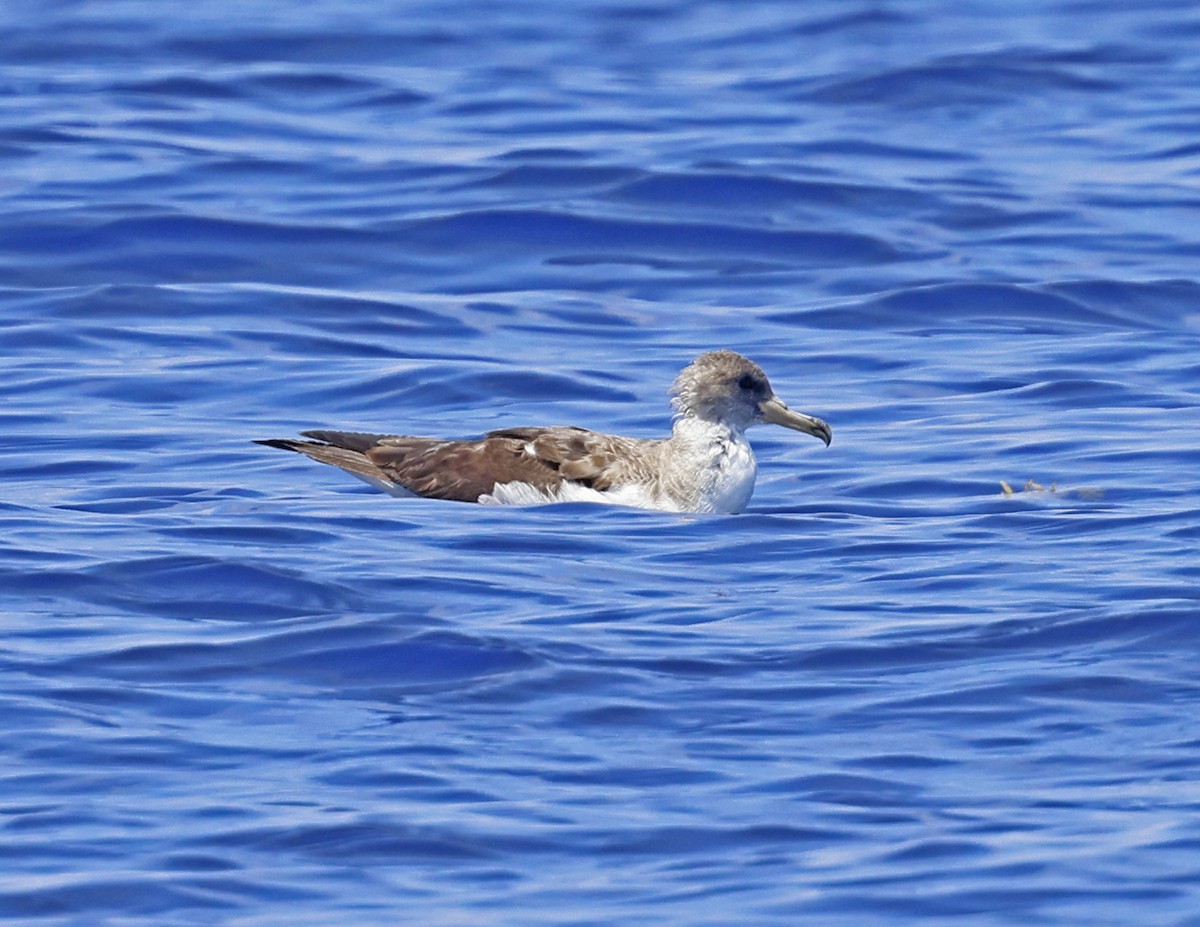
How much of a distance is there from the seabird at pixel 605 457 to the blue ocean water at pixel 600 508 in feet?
0.70

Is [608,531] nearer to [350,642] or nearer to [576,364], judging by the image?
[350,642]

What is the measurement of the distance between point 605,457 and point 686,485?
486 mm

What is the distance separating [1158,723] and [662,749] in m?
1.65

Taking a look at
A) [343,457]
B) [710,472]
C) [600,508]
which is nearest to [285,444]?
[343,457]

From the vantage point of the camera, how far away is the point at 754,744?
841 centimetres

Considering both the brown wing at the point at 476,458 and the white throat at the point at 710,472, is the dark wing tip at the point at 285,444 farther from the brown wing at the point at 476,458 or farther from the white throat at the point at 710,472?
the white throat at the point at 710,472

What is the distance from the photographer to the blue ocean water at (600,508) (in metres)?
7.57

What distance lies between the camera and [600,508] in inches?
498

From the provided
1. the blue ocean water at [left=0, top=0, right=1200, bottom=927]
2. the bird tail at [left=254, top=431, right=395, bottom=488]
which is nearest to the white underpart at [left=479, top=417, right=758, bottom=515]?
the blue ocean water at [left=0, top=0, right=1200, bottom=927]

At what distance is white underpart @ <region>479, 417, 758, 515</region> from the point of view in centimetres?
1259

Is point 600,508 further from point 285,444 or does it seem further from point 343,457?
point 285,444

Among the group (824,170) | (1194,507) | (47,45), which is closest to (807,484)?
(1194,507)

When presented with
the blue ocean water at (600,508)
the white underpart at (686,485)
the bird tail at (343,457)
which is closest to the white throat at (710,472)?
the white underpart at (686,485)

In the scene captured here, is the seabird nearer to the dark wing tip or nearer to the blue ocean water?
the dark wing tip
